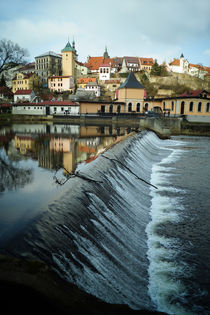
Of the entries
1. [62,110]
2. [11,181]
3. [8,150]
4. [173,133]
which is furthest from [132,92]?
[11,181]

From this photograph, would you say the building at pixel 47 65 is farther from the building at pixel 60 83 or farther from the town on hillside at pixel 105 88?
the building at pixel 60 83

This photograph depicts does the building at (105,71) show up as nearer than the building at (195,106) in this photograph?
No

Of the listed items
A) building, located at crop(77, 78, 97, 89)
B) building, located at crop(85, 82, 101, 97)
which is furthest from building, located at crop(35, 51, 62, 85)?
building, located at crop(85, 82, 101, 97)

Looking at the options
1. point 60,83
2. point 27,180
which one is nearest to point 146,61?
point 60,83

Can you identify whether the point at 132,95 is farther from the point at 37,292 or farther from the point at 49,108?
the point at 37,292

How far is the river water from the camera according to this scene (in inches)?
157

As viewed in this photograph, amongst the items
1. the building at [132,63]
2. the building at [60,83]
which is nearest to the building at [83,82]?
the building at [60,83]

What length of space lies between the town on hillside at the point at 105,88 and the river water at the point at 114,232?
1323 inches

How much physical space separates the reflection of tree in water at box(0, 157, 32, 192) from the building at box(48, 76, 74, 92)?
78834mm

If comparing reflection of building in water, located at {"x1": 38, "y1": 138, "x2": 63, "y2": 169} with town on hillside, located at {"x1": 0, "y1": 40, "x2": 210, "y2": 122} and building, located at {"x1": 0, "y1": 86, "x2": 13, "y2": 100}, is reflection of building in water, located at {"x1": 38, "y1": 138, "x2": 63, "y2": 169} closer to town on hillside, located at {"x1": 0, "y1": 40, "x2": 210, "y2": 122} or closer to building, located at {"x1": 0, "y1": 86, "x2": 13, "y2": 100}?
town on hillside, located at {"x1": 0, "y1": 40, "x2": 210, "y2": 122}

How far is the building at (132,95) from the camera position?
53344 millimetres

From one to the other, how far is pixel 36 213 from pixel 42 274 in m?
2.17

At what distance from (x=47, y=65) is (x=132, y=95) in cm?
5552

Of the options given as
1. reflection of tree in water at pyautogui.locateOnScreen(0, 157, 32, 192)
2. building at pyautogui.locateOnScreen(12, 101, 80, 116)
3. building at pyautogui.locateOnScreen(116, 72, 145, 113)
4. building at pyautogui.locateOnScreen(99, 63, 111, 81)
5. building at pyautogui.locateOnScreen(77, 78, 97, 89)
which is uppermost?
building at pyautogui.locateOnScreen(99, 63, 111, 81)
